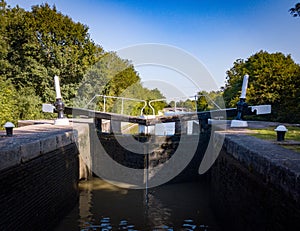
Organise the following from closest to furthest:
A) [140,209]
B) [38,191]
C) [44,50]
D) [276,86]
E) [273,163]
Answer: [273,163] → [38,191] → [140,209] → [276,86] → [44,50]

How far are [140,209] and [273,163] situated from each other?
3.66 metres

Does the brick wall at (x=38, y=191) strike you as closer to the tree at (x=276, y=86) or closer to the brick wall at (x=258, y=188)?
the brick wall at (x=258, y=188)

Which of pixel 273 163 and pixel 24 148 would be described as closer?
pixel 273 163

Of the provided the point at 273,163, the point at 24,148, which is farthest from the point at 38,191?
the point at 273,163

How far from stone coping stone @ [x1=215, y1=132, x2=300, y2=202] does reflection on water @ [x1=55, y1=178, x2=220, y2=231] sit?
1.70 m

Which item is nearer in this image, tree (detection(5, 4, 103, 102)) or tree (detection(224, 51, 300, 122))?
tree (detection(224, 51, 300, 122))

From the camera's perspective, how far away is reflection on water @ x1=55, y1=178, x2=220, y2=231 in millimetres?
5535

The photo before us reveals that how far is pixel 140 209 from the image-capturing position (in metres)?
6.38

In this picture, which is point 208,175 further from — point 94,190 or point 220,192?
point 94,190

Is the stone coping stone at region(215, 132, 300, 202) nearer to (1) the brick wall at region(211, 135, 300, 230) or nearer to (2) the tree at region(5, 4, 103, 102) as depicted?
(1) the brick wall at region(211, 135, 300, 230)

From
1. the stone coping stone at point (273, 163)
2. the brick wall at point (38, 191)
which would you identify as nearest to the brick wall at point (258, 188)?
the stone coping stone at point (273, 163)

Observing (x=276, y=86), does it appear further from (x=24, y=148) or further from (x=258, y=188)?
(x=24, y=148)

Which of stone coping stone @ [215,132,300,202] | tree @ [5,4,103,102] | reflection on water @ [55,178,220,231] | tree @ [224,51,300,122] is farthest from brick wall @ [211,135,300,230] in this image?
tree @ [5,4,103,102]

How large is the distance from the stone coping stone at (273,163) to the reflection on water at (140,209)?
1.70 metres
